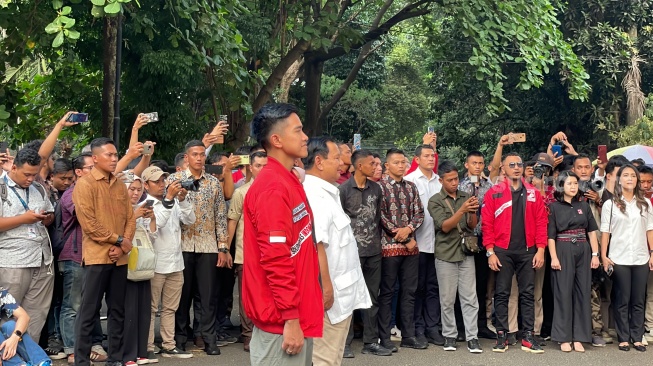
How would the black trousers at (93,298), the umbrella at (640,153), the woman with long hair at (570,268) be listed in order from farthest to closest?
the umbrella at (640,153)
the woman with long hair at (570,268)
the black trousers at (93,298)

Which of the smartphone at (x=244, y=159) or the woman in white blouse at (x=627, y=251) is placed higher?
the smartphone at (x=244, y=159)

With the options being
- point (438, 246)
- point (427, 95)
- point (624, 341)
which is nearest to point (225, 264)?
point (438, 246)

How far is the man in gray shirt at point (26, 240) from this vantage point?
7281mm

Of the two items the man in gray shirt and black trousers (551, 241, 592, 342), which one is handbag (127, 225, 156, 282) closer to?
the man in gray shirt

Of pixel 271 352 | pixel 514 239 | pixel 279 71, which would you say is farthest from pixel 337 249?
pixel 279 71

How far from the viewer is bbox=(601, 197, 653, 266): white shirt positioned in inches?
359

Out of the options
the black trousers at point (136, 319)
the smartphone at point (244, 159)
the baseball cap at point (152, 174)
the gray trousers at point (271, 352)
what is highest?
the smartphone at point (244, 159)

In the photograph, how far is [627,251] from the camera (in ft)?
29.9

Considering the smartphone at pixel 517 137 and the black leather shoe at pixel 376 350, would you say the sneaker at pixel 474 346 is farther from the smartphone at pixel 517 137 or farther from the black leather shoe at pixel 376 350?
the smartphone at pixel 517 137

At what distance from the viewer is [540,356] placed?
8648 mm

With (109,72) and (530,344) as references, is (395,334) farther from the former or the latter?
(109,72)

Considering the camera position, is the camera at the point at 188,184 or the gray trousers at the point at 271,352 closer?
the gray trousers at the point at 271,352

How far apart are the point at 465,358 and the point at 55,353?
13.5 feet

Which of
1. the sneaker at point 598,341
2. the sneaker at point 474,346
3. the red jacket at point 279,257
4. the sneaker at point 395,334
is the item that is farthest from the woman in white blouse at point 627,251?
the red jacket at point 279,257
